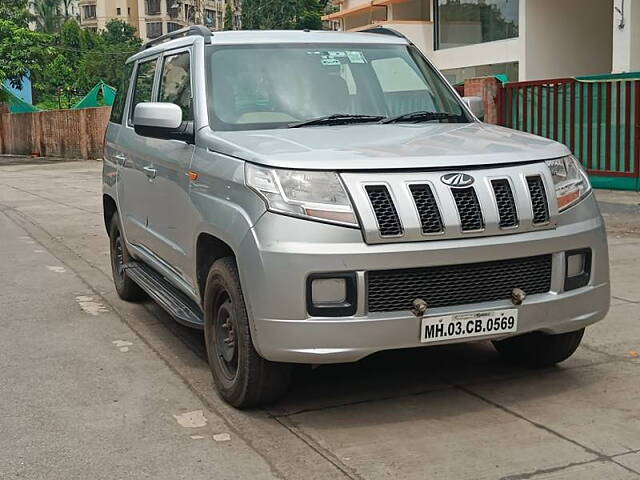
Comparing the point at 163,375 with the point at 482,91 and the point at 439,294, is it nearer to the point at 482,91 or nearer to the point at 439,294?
the point at 439,294

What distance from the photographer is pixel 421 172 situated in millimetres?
4273

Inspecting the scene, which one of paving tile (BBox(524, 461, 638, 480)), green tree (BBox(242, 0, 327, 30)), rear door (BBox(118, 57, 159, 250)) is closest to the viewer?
paving tile (BBox(524, 461, 638, 480))

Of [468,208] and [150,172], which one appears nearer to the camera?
[468,208]

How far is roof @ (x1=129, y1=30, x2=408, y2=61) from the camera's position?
18.4 feet

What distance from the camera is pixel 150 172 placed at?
6020 mm

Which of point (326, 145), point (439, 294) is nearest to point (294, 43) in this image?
point (326, 145)

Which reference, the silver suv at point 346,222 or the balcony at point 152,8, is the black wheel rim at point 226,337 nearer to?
the silver suv at point 346,222

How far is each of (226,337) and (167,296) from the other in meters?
1.17

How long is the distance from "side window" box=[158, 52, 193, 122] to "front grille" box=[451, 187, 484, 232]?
1816 mm

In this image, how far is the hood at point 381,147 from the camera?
4270 millimetres

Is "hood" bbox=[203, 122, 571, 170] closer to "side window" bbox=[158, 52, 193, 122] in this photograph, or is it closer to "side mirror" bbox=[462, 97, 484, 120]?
"side window" bbox=[158, 52, 193, 122]

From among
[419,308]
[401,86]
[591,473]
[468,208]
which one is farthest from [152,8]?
[591,473]

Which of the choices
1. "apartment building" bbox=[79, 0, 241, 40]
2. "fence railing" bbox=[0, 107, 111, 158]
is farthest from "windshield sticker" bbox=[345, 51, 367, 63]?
"apartment building" bbox=[79, 0, 241, 40]

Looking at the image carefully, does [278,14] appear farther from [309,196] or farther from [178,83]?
[309,196]
